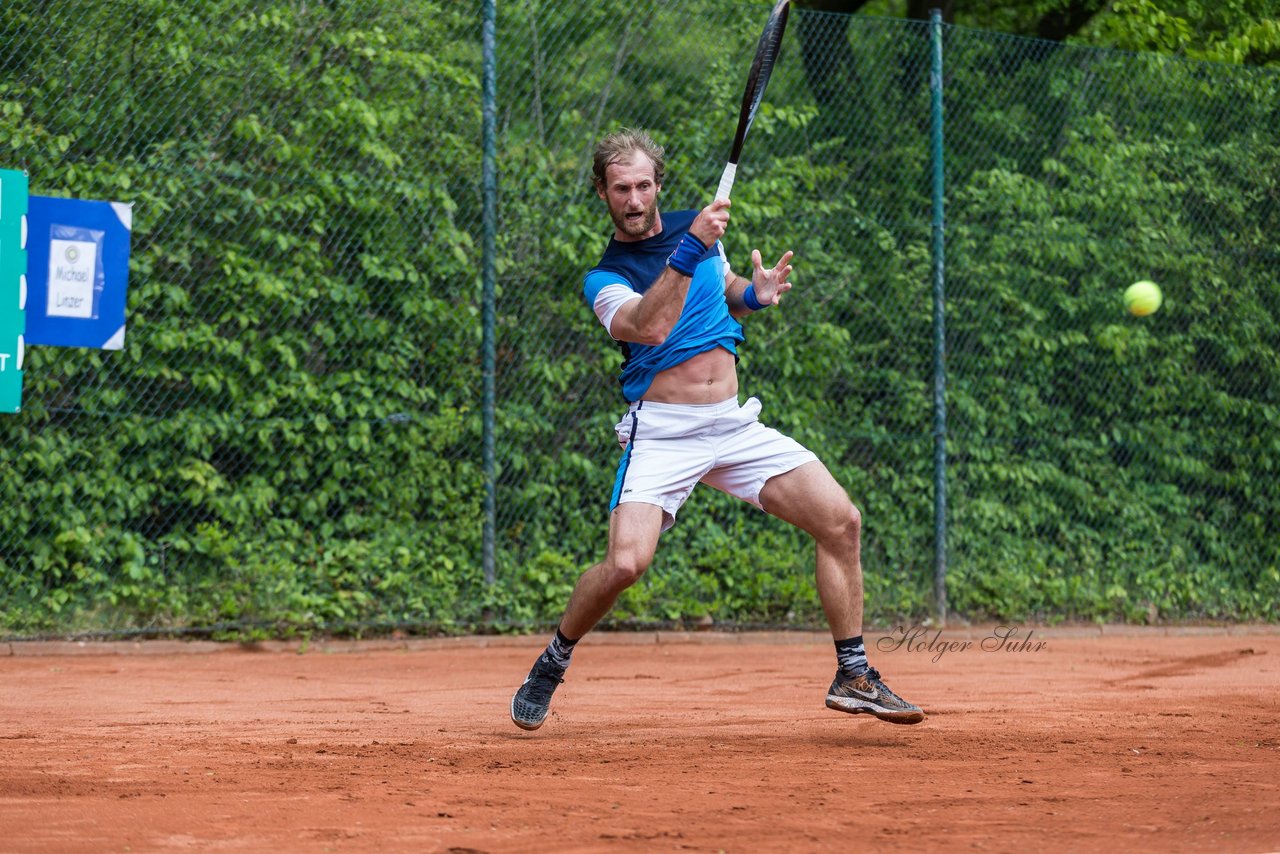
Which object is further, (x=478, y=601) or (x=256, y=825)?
(x=478, y=601)

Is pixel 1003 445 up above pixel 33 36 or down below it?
below

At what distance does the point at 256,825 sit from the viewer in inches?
132

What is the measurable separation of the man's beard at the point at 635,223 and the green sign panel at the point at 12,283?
11.7ft

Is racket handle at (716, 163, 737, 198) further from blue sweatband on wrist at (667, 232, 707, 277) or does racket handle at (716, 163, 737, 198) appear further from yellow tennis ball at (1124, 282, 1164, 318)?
yellow tennis ball at (1124, 282, 1164, 318)

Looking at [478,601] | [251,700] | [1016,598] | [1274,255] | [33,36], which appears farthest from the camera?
[1274,255]

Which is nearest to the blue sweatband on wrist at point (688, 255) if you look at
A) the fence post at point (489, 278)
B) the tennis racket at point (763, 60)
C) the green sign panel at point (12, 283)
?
the tennis racket at point (763, 60)

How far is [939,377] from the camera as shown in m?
A: 8.93

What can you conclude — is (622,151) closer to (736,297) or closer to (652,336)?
(652,336)

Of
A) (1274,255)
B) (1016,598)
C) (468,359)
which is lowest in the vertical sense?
(1016,598)

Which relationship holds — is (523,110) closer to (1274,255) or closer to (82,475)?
(82,475)

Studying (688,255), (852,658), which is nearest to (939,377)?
(852,658)

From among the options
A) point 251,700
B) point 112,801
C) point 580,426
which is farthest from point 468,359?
point 112,801

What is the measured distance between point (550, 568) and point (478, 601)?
0.44 metres

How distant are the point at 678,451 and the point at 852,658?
892mm
